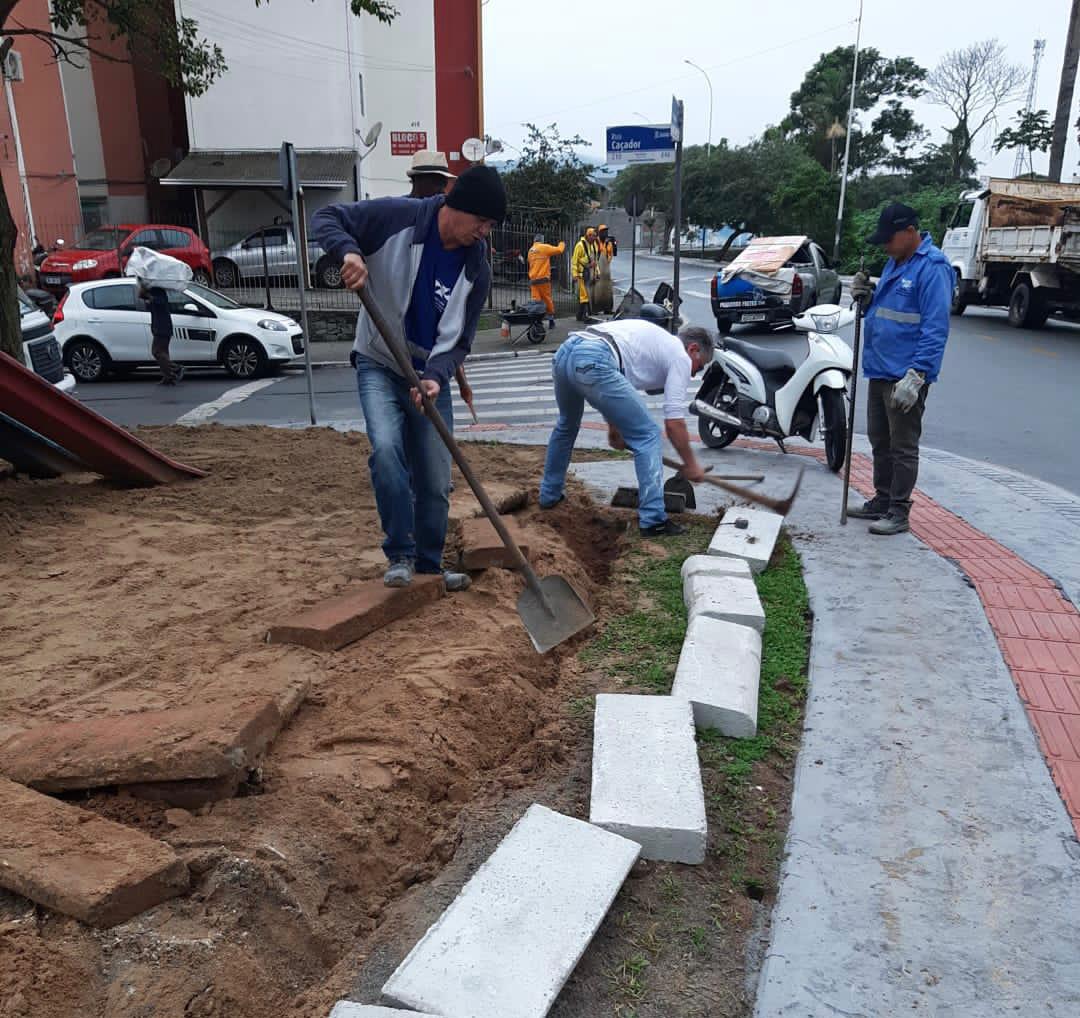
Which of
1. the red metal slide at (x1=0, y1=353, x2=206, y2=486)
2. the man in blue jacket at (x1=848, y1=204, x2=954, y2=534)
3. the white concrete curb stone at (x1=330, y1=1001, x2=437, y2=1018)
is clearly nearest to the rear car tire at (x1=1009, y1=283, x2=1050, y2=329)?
the man in blue jacket at (x1=848, y1=204, x2=954, y2=534)

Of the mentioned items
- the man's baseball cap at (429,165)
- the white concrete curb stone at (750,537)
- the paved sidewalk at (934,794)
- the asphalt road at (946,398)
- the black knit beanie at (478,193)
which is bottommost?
the asphalt road at (946,398)

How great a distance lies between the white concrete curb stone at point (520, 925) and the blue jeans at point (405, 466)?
1921mm

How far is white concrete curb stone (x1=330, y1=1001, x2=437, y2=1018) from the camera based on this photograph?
2014 millimetres

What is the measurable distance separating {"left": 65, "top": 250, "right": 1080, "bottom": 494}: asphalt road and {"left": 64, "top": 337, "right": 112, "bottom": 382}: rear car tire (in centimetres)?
30

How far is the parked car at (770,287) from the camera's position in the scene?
17.0 m

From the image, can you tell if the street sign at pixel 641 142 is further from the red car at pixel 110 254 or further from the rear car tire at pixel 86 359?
the red car at pixel 110 254

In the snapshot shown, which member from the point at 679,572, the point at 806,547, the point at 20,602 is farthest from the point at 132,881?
the point at 806,547

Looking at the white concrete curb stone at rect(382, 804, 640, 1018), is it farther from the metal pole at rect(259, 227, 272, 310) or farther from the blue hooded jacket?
the metal pole at rect(259, 227, 272, 310)

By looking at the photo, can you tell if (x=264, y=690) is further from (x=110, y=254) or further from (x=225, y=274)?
(x=225, y=274)

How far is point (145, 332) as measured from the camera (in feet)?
45.7

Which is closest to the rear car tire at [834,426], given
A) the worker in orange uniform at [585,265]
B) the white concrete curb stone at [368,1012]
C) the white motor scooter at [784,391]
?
the white motor scooter at [784,391]

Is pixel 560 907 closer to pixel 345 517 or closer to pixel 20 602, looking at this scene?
pixel 20 602

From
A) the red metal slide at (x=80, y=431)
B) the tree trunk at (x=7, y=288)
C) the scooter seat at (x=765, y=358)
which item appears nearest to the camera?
the red metal slide at (x=80, y=431)

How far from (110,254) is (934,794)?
20401mm
